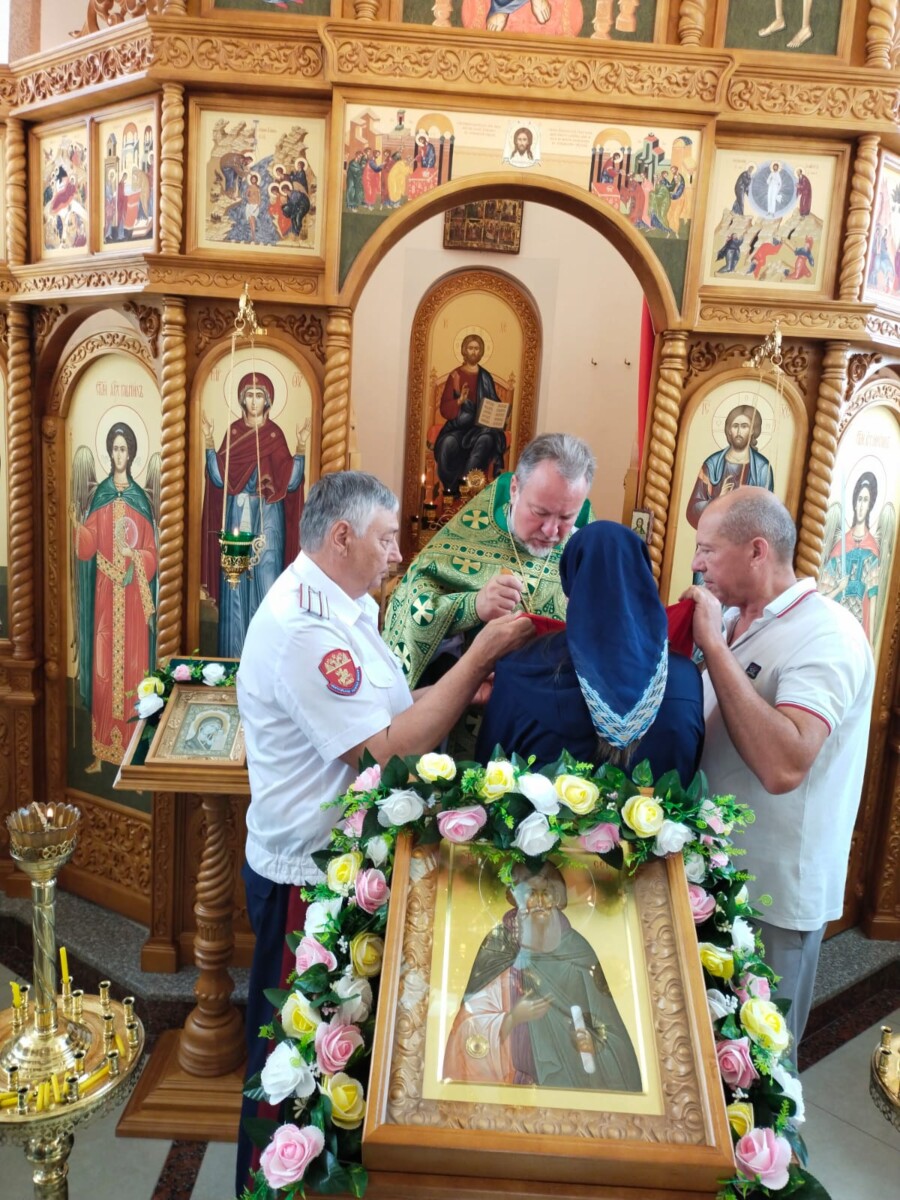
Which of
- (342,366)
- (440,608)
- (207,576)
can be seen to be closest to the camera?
(440,608)


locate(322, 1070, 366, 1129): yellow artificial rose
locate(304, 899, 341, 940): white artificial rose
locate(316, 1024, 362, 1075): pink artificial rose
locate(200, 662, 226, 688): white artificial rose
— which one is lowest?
locate(200, 662, 226, 688): white artificial rose

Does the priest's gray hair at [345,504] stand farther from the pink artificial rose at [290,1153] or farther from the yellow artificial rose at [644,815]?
the pink artificial rose at [290,1153]

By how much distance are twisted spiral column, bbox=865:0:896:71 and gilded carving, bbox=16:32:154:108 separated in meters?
2.72

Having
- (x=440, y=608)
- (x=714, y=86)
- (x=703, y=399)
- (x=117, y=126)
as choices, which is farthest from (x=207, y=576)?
(x=714, y=86)

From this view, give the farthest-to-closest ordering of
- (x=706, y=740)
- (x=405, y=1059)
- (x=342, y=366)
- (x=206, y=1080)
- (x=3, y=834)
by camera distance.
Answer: (x=3, y=834)
(x=342, y=366)
(x=206, y=1080)
(x=706, y=740)
(x=405, y=1059)

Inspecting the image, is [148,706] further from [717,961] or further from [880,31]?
[880,31]

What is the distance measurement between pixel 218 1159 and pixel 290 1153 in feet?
7.46

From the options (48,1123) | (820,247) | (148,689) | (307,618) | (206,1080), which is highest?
(820,247)

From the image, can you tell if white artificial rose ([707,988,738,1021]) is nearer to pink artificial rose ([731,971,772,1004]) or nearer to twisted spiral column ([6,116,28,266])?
pink artificial rose ([731,971,772,1004])

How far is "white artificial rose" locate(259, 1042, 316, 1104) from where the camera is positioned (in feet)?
4.33

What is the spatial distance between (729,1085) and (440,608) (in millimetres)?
1468

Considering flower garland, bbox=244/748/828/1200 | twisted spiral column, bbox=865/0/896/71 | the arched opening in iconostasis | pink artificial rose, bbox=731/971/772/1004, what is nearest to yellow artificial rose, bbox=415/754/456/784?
flower garland, bbox=244/748/828/1200

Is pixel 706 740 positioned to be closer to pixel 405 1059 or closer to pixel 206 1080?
pixel 405 1059

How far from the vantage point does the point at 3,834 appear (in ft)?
14.9
